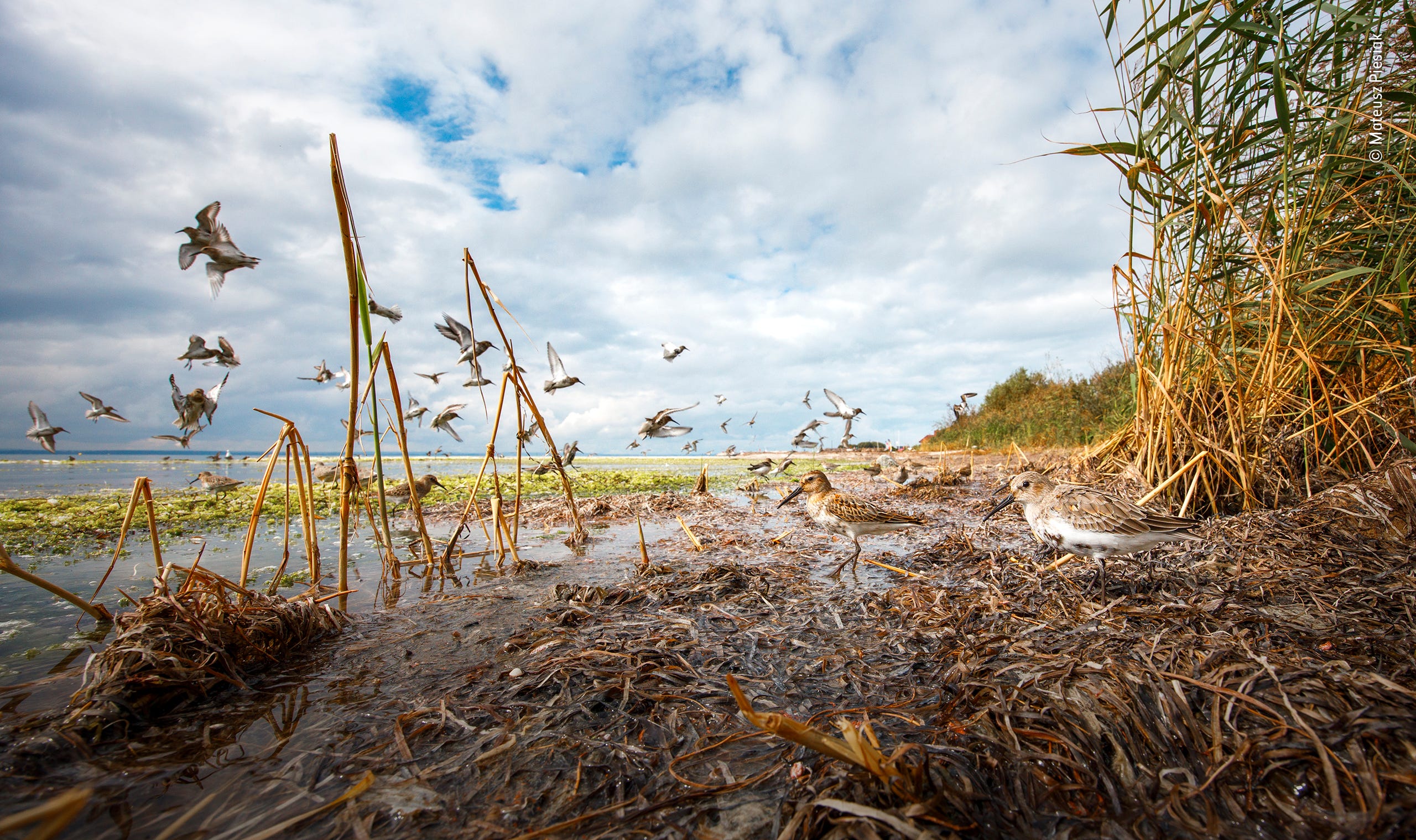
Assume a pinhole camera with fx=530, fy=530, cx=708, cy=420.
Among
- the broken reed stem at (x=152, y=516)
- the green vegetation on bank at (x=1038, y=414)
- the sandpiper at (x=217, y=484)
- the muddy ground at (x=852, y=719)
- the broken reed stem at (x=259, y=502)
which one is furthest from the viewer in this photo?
the green vegetation on bank at (x=1038, y=414)

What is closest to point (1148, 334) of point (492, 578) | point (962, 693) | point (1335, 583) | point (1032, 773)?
point (1335, 583)

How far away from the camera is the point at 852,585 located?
14.9 feet

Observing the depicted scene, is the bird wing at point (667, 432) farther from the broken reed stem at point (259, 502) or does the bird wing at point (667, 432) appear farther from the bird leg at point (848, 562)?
the broken reed stem at point (259, 502)

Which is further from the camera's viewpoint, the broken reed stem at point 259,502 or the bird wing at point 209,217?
the bird wing at point 209,217

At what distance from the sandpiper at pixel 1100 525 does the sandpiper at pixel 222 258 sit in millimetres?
7455

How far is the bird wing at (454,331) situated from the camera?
6.79 metres

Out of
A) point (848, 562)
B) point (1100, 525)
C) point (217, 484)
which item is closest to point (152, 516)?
point (848, 562)

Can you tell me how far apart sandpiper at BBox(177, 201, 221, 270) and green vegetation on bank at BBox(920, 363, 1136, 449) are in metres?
15.4

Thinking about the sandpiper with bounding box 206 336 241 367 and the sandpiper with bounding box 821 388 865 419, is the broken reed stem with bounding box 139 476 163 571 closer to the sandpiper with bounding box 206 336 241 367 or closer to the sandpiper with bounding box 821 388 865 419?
the sandpiper with bounding box 206 336 241 367

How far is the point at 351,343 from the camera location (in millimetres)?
3250

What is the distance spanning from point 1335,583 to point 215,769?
222 inches

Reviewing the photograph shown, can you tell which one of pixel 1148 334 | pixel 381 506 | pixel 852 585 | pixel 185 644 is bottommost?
pixel 852 585

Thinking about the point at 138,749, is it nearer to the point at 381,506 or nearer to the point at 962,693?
the point at 381,506

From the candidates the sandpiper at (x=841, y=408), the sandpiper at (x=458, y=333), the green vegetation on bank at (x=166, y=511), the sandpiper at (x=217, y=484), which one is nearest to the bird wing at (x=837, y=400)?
the sandpiper at (x=841, y=408)
